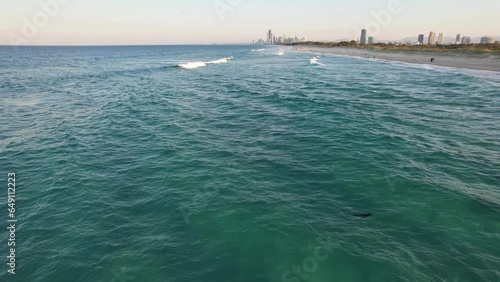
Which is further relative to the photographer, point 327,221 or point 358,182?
point 358,182

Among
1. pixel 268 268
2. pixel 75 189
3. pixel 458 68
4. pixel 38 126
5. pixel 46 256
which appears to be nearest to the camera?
pixel 268 268

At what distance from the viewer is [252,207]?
17.3 metres

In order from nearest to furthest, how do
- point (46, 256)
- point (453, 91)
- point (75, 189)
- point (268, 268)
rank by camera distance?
point (268, 268)
point (46, 256)
point (75, 189)
point (453, 91)

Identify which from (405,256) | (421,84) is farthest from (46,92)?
(421,84)

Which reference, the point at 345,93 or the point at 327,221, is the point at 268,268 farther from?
the point at 345,93

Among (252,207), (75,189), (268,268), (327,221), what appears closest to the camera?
(268,268)

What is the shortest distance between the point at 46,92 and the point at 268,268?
56882 mm

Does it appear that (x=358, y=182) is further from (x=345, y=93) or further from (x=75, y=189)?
(x=345, y=93)

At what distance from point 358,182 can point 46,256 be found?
17.9 meters

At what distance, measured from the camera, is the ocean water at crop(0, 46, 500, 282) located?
1305cm

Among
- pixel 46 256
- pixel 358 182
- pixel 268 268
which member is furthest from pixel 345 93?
pixel 46 256

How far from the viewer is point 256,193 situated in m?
18.7

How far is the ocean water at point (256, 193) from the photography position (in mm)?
13047

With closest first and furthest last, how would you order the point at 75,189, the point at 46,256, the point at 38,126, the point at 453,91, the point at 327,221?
the point at 46,256 < the point at 327,221 < the point at 75,189 < the point at 38,126 < the point at 453,91
